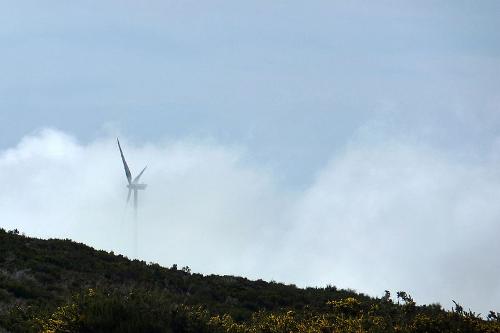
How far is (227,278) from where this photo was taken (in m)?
30.9

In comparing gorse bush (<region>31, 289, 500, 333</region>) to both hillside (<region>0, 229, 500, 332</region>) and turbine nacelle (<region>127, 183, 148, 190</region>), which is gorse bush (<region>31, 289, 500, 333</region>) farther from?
turbine nacelle (<region>127, 183, 148, 190</region>)

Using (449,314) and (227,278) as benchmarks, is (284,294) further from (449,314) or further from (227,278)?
(449,314)

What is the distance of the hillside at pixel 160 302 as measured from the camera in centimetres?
1216

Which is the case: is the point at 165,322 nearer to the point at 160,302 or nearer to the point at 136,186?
the point at 160,302

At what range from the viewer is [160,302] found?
12852 mm

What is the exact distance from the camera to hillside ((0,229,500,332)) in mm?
12156

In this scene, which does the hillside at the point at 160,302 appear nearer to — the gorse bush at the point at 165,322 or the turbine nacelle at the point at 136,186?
the gorse bush at the point at 165,322

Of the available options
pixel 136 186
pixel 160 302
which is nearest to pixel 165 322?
pixel 160 302

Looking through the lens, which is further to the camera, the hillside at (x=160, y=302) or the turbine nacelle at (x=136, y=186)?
the turbine nacelle at (x=136, y=186)

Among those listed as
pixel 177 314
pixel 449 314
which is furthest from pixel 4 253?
pixel 449 314

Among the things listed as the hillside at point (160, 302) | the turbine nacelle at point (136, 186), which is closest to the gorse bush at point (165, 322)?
the hillside at point (160, 302)

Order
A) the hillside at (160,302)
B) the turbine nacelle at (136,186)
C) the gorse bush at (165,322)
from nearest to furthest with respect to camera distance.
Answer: the gorse bush at (165,322) < the hillside at (160,302) < the turbine nacelle at (136,186)

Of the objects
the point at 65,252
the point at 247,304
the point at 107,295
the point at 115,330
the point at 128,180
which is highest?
the point at 128,180

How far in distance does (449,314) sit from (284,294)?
1490cm
